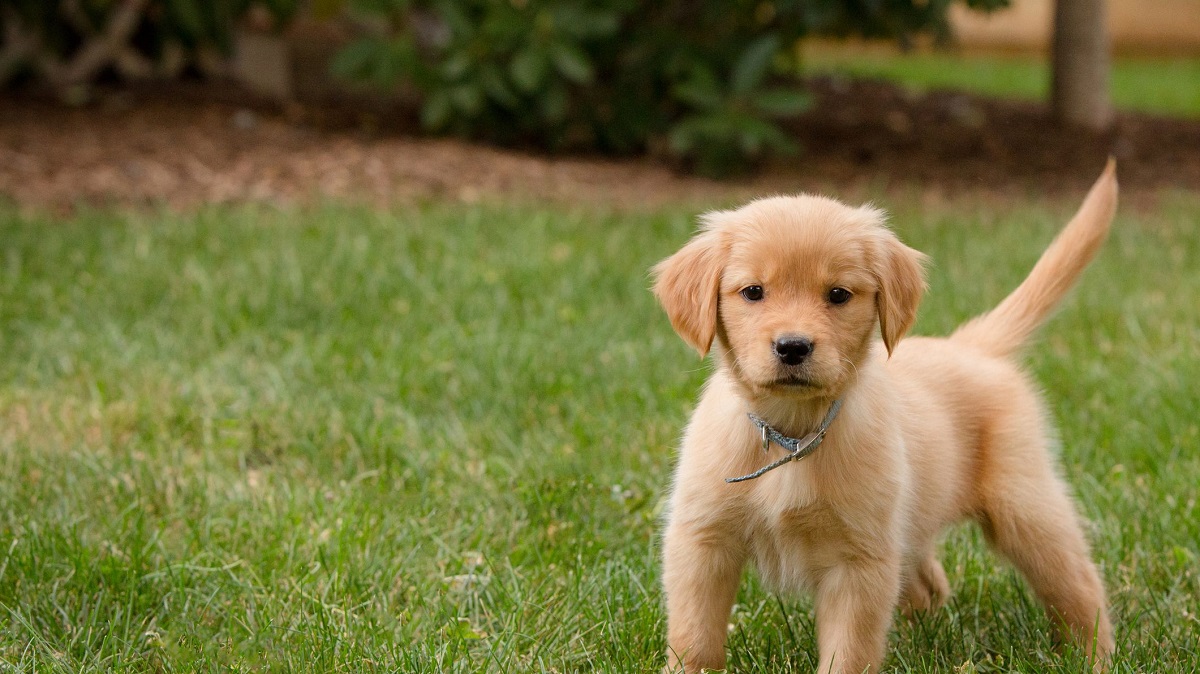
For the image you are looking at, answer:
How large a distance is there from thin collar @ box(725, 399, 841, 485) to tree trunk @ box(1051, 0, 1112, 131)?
8.36 metres

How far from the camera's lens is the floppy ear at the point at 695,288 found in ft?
8.91

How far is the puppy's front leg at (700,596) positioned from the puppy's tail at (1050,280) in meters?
1.08

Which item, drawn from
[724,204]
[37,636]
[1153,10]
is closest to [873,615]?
[37,636]

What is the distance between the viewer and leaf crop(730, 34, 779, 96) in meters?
7.63

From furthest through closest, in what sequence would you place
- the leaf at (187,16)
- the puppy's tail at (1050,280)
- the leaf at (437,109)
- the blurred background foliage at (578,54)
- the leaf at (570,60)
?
the leaf at (187,16) < the leaf at (437,109) < the blurred background foliage at (578,54) < the leaf at (570,60) < the puppy's tail at (1050,280)

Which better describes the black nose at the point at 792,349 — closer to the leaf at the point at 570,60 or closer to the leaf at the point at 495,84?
the leaf at the point at 570,60

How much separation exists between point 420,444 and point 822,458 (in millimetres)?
1746

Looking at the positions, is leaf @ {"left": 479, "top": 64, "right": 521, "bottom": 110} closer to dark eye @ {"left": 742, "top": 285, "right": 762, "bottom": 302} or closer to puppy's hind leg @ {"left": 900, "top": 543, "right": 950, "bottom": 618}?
puppy's hind leg @ {"left": 900, "top": 543, "right": 950, "bottom": 618}

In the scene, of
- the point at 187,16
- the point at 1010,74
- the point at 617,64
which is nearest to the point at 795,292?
the point at 617,64

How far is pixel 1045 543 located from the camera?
3049 millimetres

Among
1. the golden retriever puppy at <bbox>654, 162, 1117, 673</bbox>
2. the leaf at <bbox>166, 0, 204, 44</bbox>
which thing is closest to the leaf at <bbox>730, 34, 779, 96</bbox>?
the leaf at <bbox>166, 0, 204, 44</bbox>

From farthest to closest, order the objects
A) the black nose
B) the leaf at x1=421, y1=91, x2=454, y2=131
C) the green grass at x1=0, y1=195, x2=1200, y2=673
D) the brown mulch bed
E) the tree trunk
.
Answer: the tree trunk < the leaf at x1=421, y1=91, x2=454, y2=131 < the brown mulch bed < the green grass at x1=0, y1=195, x2=1200, y2=673 < the black nose

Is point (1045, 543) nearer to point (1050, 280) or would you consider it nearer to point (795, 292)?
point (1050, 280)

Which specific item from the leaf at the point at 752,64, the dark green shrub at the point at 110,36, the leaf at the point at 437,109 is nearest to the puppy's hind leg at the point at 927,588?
the leaf at the point at 752,64
